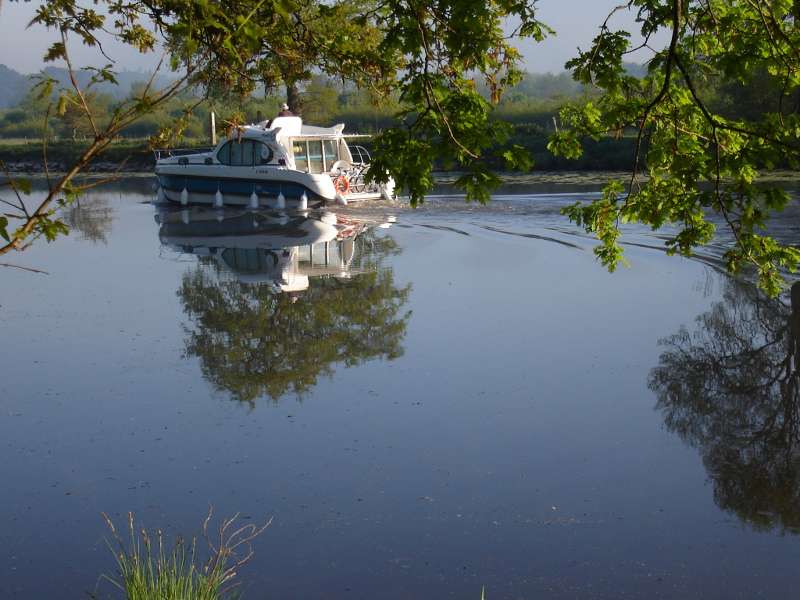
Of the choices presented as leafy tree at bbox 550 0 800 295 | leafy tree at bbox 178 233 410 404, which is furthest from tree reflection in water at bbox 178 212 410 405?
leafy tree at bbox 550 0 800 295

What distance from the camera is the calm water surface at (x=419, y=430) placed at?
645cm

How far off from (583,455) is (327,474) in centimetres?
192

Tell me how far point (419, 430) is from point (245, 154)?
72.5 ft

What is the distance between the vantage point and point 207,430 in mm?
9070

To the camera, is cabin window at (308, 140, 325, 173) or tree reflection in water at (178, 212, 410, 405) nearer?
tree reflection in water at (178, 212, 410, 405)

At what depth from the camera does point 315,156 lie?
30922 mm

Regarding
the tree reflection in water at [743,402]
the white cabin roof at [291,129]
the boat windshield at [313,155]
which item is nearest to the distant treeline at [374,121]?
the white cabin roof at [291,129]

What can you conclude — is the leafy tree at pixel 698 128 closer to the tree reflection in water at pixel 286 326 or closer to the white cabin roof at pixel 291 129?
the tree reflection in water at pixel 286 326

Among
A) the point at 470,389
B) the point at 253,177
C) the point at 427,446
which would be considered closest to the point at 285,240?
the point at 253,177

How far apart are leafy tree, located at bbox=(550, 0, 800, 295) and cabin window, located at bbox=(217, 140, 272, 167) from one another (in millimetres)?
22817

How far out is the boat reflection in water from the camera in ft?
37.1

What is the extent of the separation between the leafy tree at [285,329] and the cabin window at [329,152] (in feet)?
44.8

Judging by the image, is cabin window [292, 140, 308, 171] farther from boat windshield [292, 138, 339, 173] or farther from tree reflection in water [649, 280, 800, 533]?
tree reflection in water [649, 280, 800, 533]

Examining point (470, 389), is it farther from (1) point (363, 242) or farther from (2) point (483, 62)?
(1) point (363, 242)
